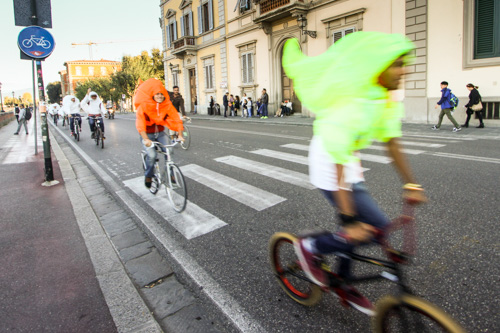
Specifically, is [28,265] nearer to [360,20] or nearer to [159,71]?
[360,20]

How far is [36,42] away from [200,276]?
19.2ft

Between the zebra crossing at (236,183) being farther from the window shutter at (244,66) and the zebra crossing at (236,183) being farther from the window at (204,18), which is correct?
the window at (204,18)

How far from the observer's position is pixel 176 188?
15.8 ft

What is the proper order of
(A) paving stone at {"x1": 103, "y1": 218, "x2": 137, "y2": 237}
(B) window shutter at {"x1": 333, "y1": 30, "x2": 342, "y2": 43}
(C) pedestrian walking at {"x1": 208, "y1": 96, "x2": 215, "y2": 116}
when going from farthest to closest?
(C) pedestrian walking at {"x1": 208, "y1": 96, "x2": 215, "y2": 116}, (B) window shutter at {"x1": 333, "y1": 30, "x2": 342, "y2": 43}, (A) paving stone at {"x1": 103, "y1": 218, "x2": 137, "y2": 237}

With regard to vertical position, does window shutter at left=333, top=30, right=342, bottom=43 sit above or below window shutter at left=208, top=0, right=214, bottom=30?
below

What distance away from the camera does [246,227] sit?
4.01m

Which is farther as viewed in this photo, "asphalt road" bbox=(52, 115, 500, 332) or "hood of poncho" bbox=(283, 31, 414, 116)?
"asphalt road" bbox=(52, 115, 500, 332)

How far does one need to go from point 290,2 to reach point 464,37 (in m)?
9.73

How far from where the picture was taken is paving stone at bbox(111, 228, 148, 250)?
3.86 m

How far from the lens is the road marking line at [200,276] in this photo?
94.1 inches

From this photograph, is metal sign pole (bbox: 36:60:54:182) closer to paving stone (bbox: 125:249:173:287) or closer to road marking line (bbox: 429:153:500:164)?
paving stone (bbox: 125:249:173:287)

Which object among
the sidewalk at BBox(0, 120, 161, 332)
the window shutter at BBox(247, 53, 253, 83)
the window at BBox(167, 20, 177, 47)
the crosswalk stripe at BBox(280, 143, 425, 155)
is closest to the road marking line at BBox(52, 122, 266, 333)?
the sidewalk at BBox(0, 120, 161, 332)

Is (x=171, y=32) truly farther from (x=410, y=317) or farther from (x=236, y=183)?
(x=410, y=317)

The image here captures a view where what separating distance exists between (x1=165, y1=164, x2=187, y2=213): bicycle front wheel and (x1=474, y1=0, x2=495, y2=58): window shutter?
1277cm
